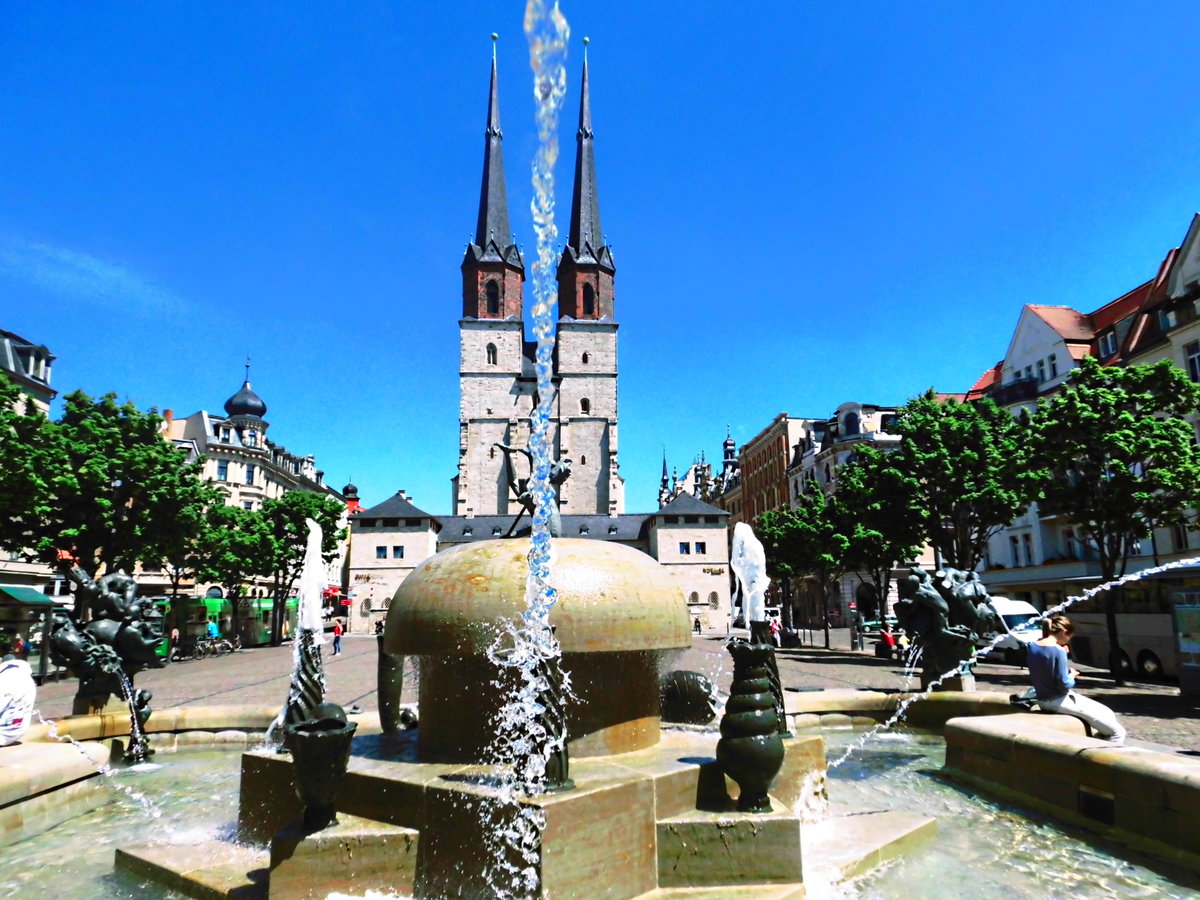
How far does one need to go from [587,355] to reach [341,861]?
89132mm

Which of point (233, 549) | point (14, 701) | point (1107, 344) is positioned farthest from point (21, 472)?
point (1107, 344)

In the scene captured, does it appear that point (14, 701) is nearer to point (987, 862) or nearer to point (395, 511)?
point (987, 862)

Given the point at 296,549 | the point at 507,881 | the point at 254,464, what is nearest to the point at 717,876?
the point at 507,881

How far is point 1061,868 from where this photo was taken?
511 centimetres

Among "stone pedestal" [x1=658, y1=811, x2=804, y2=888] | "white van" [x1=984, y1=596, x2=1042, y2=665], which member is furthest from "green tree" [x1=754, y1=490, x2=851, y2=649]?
"stone pedestal" [x1=658, y1=811, x2=804, y2=888]

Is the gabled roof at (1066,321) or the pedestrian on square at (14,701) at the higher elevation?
the gabled roof at (1066,321)

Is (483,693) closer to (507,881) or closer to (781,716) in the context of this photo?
(507,881)

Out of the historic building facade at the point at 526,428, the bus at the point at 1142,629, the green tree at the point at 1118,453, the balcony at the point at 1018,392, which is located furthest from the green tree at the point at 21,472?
the historic building facade at the point at 526,428

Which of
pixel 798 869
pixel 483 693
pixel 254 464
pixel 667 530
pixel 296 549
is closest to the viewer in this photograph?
pixel 798 869

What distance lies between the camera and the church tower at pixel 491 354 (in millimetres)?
86500

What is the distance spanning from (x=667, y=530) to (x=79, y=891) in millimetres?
75367

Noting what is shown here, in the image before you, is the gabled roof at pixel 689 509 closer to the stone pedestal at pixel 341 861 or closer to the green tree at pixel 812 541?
the green tree at pixel 812 541

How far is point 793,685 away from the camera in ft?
56.4

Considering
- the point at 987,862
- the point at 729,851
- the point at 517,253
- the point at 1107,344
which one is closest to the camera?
the point at 729,851
